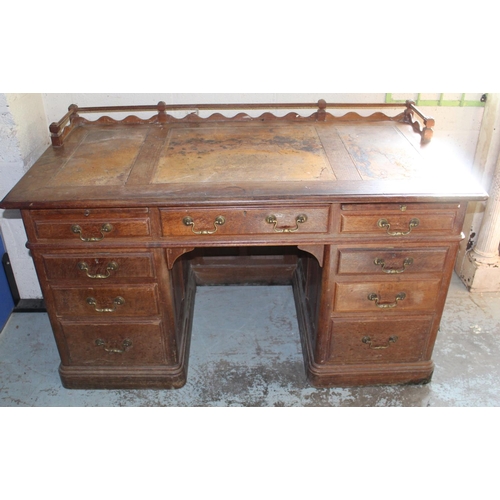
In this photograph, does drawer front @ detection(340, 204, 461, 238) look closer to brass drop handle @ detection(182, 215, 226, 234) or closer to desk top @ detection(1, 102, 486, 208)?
desk top @ detection(1, 102, 486, 208)

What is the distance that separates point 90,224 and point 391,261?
1.33 m

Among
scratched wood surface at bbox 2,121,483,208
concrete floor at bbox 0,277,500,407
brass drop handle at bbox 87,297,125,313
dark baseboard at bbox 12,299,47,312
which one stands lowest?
concrete floor at bbox 0,277,500,407

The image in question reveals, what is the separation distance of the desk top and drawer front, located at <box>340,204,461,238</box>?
0.25 feet

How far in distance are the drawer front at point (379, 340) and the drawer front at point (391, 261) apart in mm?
286

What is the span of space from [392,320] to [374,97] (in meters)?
1.30

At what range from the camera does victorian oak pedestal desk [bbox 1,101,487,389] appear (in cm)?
204

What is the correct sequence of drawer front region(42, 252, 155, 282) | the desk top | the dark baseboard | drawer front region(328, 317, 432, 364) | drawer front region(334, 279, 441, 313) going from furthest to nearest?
1. the dark baseboard
2. drawer front region(328, 317, 432, 364)
3. drawer front region(334, 279, 441, 313)
4. drawer front region(42, 252, 155, 282)
5. the desk top

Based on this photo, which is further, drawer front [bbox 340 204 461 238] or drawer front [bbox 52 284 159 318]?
drawer front [bbox 52 284 159 318]

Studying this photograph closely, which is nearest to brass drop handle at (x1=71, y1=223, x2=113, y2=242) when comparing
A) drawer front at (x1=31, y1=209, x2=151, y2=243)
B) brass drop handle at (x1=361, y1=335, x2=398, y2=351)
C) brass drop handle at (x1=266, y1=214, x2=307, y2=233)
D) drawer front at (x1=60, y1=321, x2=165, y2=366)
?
drawer front at (x1=31, y1=209, x2=151, y2=243)

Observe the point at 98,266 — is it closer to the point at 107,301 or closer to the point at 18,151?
the point at 107,301

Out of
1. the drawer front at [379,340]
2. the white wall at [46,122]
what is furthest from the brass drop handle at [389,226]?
the white wall at [46,122]

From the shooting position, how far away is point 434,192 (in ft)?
6.56

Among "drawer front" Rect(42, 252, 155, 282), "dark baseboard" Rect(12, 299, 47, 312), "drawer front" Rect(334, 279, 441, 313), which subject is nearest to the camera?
"drawer front" Rect(42, 252, 155, 282)
